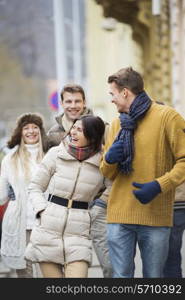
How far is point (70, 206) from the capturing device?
20.1 feet

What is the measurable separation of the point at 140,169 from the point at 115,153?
180mm

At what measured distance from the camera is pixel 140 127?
19.2ft

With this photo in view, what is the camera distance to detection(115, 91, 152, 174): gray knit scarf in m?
5.77

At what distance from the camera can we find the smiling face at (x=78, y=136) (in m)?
6.17

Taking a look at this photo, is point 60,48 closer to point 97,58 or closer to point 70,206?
point 70,206

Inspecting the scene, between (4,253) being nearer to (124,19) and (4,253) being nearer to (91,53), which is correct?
(124,19)

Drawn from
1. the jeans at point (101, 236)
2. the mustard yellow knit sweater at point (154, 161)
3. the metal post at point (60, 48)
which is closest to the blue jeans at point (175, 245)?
the jeans at point (101, 236)

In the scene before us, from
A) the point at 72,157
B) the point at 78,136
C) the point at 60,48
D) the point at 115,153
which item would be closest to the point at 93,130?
the point at 78,136

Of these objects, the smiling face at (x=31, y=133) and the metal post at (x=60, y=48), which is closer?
the smiling face at (x=31, y=133)

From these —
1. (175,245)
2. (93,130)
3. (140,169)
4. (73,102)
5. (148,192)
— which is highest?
(73,102)

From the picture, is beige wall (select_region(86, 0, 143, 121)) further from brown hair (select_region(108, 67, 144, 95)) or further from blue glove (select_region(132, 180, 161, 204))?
blue glove (select_region(132, 180, 161, 204))

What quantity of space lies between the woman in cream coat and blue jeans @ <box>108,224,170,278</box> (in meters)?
1.74

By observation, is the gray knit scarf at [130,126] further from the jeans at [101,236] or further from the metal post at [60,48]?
the metal post at [60,48]

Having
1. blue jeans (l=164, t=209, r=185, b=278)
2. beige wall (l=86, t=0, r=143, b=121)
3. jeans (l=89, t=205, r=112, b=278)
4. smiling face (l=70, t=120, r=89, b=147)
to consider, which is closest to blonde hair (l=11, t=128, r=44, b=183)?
jeans (l=89, t=205, r=112, b=278)
